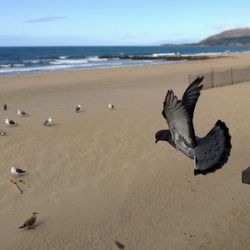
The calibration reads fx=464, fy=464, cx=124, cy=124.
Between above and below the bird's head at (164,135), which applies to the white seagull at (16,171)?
below

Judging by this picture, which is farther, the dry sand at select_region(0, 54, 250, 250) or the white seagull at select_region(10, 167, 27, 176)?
the white seagull at select_region(10, 167, 27, 176)

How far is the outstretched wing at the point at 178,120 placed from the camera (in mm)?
4328

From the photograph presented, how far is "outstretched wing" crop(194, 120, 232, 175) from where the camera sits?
4605mm

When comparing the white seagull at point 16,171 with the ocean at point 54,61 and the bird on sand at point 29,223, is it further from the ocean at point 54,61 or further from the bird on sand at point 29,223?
the ocean at point 54,61

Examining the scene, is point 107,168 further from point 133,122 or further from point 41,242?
point 133,122

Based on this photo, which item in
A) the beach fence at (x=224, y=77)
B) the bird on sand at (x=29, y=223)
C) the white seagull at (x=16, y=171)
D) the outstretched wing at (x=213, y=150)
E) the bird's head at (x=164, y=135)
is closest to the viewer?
the outstretched wing at (x=213, y=150)

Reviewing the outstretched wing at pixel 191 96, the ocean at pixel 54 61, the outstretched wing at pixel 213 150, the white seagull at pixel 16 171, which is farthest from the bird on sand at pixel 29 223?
the ocean at pixel 54 61

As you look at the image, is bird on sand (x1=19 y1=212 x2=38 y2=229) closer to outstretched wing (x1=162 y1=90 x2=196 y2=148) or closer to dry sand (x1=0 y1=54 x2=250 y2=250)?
dry sand (x1=0 y1=54 x2=250 y2=250)

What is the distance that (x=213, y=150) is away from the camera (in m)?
4.69

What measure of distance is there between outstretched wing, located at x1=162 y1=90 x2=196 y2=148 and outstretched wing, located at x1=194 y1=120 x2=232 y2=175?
125 millimetres

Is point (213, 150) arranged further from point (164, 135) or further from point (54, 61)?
point (54, 61)

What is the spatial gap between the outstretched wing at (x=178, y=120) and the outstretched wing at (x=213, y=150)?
13 centimetres

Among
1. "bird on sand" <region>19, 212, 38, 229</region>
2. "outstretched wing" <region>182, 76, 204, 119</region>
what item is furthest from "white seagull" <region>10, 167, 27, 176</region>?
"outstretched wing" <region>182, 76, 204, 119</region>

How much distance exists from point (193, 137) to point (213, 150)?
26 centimetres
